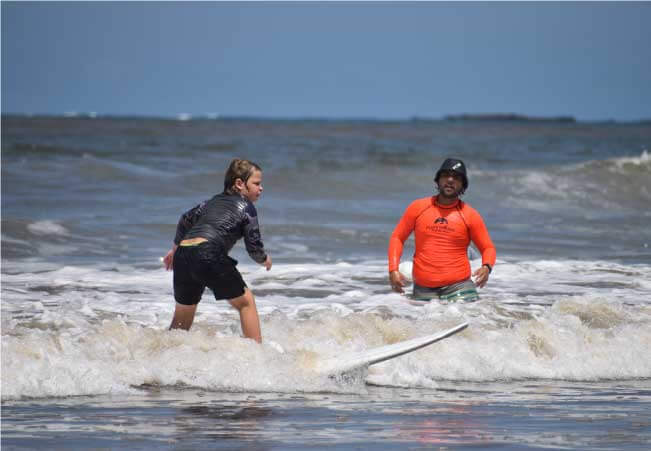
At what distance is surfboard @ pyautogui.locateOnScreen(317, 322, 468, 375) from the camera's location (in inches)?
244

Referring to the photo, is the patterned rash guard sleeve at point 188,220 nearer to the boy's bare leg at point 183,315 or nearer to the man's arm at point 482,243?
the boy's bare leg at point 183,315

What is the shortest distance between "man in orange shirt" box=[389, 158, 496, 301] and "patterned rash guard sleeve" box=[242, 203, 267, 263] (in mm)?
1669

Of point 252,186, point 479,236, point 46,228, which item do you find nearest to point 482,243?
point 479,236

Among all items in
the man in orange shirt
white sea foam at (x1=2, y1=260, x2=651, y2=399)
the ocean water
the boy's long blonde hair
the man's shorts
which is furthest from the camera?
the man in orange shirt

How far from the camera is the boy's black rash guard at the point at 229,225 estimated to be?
6336 mm

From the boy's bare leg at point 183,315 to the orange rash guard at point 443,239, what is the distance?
1.86m

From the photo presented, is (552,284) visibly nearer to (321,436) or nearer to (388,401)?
(388,401)

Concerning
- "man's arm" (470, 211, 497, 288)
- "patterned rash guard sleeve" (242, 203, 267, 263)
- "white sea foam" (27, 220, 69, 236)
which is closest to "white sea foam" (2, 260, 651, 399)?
"man's arm" (470, 211, 497, 288)

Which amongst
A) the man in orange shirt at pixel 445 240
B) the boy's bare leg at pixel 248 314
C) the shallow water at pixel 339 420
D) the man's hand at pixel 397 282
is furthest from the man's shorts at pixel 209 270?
the man in orange shirt at pixel 445 240

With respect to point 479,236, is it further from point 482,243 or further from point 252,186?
point 252,186

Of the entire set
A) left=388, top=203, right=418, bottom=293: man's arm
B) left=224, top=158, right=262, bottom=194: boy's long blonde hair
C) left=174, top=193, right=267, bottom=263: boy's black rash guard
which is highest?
left=224, top=158, right=262, bottom=194: boy's long blonde hair

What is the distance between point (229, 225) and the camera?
6.35 m

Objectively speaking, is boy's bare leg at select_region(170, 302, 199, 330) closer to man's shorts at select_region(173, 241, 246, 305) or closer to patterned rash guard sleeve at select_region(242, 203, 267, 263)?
man's shorts at select_region(173, 241, 246, 305)

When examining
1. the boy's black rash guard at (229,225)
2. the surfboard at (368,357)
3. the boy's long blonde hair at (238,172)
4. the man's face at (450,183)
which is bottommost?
the surfboard at (368,357)
